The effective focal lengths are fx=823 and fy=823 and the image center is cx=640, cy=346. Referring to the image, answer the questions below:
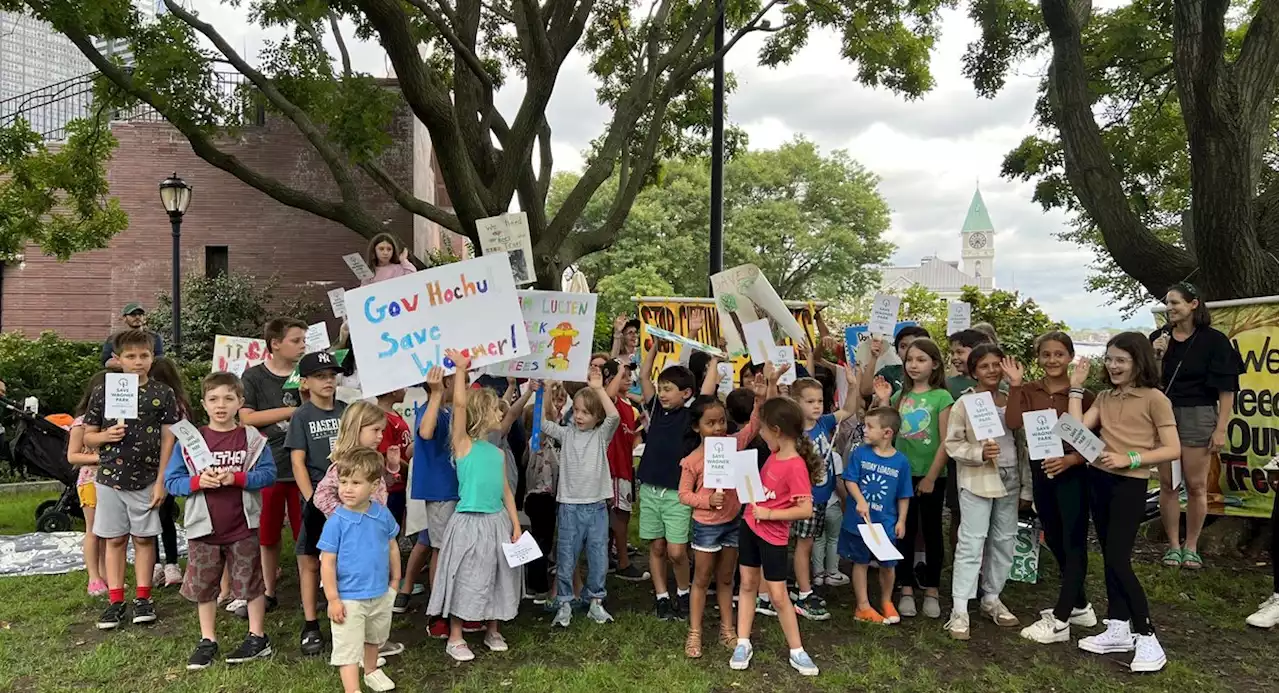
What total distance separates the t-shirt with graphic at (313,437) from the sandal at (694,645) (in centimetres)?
224

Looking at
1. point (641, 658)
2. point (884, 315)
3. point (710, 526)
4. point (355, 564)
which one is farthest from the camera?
point (884, 315)

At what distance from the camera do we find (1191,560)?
640 cm

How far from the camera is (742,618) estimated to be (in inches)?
177

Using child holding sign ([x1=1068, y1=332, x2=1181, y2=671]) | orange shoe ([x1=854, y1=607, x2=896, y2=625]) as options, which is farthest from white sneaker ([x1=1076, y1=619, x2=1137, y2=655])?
orange shoe ([x1=854, y1=607, x2=896, y2=625])

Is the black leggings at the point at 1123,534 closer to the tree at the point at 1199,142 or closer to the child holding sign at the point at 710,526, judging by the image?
the child holding sign at the point at 710,526

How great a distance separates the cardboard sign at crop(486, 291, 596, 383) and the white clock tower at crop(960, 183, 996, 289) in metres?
152

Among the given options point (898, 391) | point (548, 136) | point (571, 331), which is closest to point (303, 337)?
point (571, 331)

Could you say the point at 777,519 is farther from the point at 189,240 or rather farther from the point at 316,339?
the point at 189,240

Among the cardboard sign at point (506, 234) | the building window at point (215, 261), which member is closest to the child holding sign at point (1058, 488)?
the cardboard sign at point (506, 234)

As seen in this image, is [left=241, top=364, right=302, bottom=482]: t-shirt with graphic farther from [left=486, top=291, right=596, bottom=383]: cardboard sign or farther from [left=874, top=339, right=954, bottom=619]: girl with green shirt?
[left=874, top=339, right=954, bottom=619]: girl with green shirt

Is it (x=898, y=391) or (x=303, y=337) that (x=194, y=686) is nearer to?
(x=303, y=337)

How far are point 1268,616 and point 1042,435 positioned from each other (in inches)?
81.7

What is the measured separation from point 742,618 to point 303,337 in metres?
3.19

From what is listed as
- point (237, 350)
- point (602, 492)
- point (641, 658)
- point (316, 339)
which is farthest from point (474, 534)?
point (237, 350)
